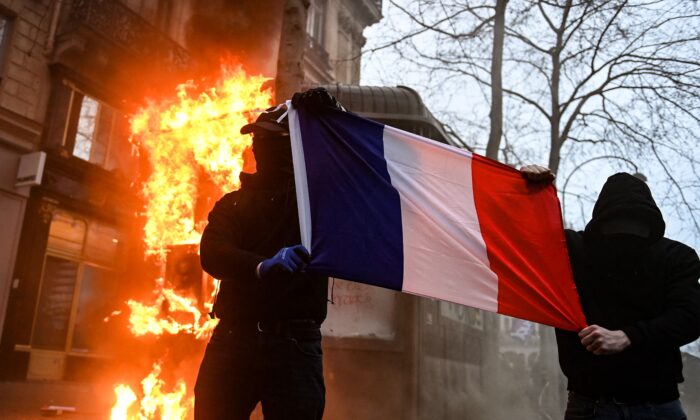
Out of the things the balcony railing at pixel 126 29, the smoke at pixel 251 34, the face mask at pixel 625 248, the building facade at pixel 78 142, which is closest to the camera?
the face mask at pixel 625 248

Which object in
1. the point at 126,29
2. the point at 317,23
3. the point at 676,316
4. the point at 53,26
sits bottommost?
the point at 676,316

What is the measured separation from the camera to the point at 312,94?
2.94m

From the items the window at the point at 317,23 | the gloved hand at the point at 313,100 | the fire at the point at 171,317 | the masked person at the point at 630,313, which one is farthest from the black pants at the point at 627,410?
the window at the point at 317,23

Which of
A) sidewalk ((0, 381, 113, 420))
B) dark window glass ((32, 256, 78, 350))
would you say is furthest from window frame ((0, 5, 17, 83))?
sidewalk ((0, 381, 113, 420))

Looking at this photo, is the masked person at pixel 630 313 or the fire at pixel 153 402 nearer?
the masked person at pixel 630 313

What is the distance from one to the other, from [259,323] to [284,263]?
369mm

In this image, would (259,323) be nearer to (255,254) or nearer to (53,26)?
(255,254)

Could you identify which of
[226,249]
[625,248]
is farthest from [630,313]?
[226,249]

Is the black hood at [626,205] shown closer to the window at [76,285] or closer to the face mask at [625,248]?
the face mask at [625,248]

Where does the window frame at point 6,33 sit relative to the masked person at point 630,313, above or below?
above

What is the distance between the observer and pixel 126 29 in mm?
13555

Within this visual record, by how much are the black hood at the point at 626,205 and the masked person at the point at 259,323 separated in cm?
146

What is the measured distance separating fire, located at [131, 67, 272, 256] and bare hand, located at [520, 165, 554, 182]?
5659mm

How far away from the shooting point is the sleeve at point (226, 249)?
91.1 inches
